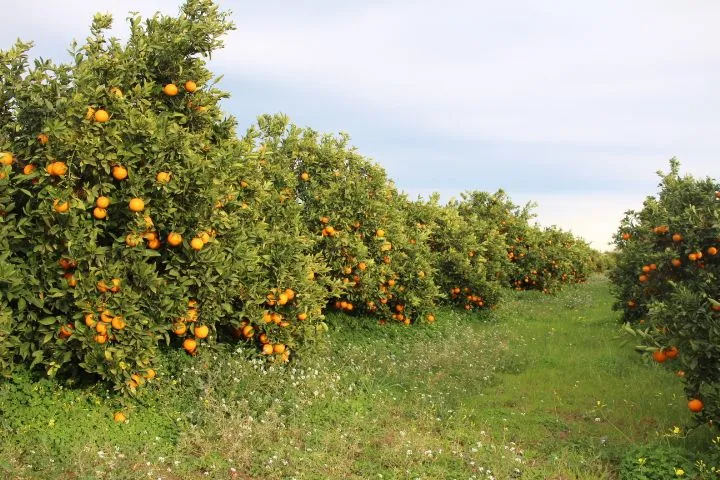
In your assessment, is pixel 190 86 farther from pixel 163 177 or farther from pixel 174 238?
pixel 174 238

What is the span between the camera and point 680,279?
988cm

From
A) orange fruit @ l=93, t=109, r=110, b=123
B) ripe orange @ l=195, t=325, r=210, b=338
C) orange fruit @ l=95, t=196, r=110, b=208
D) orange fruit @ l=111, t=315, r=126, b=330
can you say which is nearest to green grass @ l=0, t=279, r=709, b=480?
Result: ripe orange @ l=195, t=325, r=210, b=338

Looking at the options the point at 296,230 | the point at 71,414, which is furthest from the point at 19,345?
the point at 296,230

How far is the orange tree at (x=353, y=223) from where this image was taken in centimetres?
1210

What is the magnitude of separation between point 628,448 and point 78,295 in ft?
21.5

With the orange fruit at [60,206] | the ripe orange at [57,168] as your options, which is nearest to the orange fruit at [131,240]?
the orange fruit at [60,206]

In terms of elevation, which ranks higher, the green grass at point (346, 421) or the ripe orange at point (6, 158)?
the ripe orange at point (6, 158)

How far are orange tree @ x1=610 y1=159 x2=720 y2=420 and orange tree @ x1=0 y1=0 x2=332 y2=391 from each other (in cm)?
517

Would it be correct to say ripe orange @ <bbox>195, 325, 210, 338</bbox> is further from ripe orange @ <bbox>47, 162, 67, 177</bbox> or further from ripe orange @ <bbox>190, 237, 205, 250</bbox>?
ripe orange @ <bbox>47, 162, 67, 177</bbox>

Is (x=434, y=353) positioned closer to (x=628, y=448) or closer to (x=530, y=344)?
(x=530, y=344)

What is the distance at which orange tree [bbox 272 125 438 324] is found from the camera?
12.1 metres

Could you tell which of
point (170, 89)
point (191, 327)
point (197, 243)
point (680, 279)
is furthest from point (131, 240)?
point (680, 279)

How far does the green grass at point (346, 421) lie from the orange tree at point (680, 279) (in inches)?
51.6

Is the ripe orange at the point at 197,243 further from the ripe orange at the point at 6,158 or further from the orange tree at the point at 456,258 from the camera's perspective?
the orange tree at the point at 456,258
